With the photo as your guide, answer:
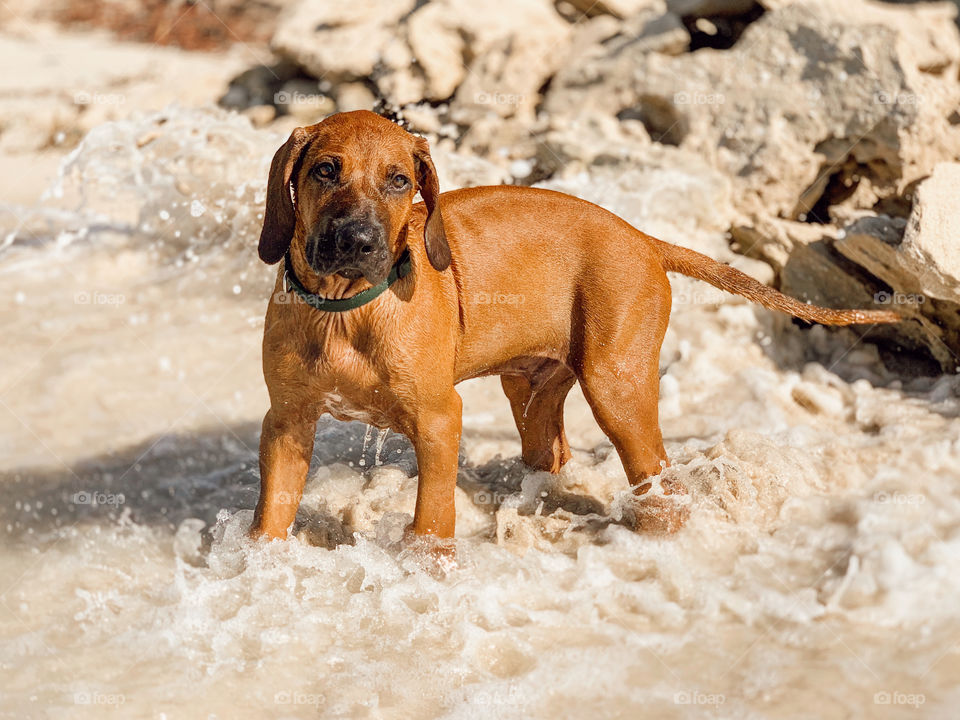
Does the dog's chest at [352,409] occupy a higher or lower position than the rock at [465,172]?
higher

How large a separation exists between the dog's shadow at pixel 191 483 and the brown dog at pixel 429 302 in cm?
77

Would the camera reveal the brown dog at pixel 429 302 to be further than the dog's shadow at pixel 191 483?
No

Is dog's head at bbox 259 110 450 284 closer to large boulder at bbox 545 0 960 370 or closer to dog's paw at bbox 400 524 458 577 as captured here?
dog's paw at bbox 400 524 458 577

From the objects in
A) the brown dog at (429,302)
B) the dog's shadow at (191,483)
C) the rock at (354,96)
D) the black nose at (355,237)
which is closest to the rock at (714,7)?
the rock at (354,96)

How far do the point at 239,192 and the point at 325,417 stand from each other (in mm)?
2663

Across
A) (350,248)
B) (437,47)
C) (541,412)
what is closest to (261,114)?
(437,47)

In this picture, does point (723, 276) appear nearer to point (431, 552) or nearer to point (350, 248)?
point (431, 552)

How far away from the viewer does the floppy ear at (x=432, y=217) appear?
4.07 metres

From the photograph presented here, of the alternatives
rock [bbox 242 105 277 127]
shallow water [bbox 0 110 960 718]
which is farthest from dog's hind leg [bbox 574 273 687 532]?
rock [bbox 242 105 277 127]

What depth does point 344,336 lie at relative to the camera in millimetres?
4082

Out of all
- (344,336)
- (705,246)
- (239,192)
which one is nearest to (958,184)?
(705,246)

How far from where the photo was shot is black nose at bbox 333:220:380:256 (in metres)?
3.68

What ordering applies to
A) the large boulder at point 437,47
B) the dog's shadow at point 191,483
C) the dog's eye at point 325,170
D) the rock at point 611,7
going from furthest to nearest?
the rock at point 611,7 < the large boulder at point 437,47 < the dog's shadow at point 191,483 < the dog's eye at point 325,170

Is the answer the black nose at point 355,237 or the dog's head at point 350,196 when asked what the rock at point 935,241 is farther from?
the black nose at point 355,237
